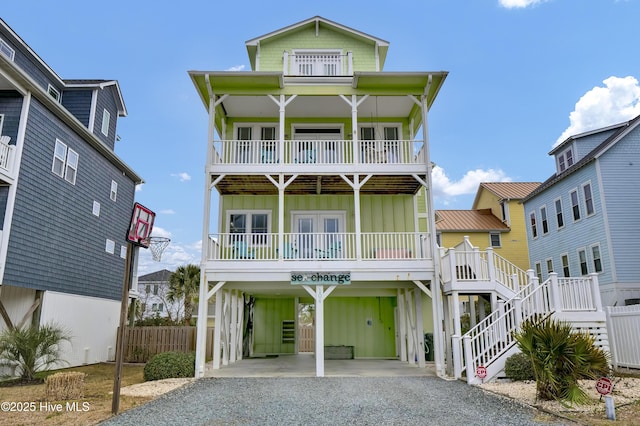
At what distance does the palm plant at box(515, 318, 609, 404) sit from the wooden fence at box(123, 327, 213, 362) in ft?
42.6

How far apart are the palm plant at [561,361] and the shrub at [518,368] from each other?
7.22ft

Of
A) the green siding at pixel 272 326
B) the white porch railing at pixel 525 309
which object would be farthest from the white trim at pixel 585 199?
the green siding at pixel 272 326

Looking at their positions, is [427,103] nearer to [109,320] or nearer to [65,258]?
[65,258]

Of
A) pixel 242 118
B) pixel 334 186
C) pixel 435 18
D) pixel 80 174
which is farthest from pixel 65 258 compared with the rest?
pixel 435 18

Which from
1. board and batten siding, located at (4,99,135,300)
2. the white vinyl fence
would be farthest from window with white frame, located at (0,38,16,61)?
the white vinyl fence

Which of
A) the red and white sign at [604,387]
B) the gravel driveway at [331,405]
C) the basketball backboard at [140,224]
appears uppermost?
the basketball backboard at [140,224]

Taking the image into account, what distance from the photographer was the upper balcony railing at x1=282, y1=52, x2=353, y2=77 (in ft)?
56.1

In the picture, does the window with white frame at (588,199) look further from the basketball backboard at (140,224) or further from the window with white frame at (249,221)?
the basketball backboard at (140,224)

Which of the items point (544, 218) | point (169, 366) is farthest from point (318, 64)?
point (544, 218)

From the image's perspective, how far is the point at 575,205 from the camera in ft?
65.8

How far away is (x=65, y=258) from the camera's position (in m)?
15.4

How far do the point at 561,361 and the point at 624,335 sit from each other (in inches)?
Answer: 233

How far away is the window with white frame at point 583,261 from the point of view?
19234 mm

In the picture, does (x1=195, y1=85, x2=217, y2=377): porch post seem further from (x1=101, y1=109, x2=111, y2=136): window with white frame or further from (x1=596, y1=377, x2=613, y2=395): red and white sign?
(x1=596, y1=377, x2=613, y2=395): red and white sign
